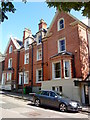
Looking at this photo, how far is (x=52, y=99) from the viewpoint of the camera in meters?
12.1

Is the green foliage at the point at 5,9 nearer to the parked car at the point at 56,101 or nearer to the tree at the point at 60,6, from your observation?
the tree at the point at 60,6

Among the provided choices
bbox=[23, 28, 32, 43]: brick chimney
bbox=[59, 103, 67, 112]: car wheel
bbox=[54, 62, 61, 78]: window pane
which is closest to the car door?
bbox=[59, 103, 67, 112]: car wheel

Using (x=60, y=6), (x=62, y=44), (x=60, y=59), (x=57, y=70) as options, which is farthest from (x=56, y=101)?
(x=62, y=44)

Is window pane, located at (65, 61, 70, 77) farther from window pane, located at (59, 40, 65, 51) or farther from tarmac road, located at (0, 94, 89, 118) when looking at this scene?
tarmac road, located at (0, 94, 89, 118)

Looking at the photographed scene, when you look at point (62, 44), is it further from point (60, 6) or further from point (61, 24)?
point (60, 6)

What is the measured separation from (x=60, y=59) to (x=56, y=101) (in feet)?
22.8

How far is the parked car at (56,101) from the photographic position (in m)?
10.9

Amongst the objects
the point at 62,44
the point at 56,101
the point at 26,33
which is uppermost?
the point at 26,33

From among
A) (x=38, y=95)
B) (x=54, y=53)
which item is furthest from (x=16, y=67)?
(x=38, y=95)

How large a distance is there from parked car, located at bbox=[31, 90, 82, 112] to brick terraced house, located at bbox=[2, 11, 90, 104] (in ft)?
12.7

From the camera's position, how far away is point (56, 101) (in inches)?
462

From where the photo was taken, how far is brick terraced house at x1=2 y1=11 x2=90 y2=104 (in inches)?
627

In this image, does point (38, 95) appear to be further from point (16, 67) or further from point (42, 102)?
point (16, 67)

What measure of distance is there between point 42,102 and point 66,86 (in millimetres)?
4430
